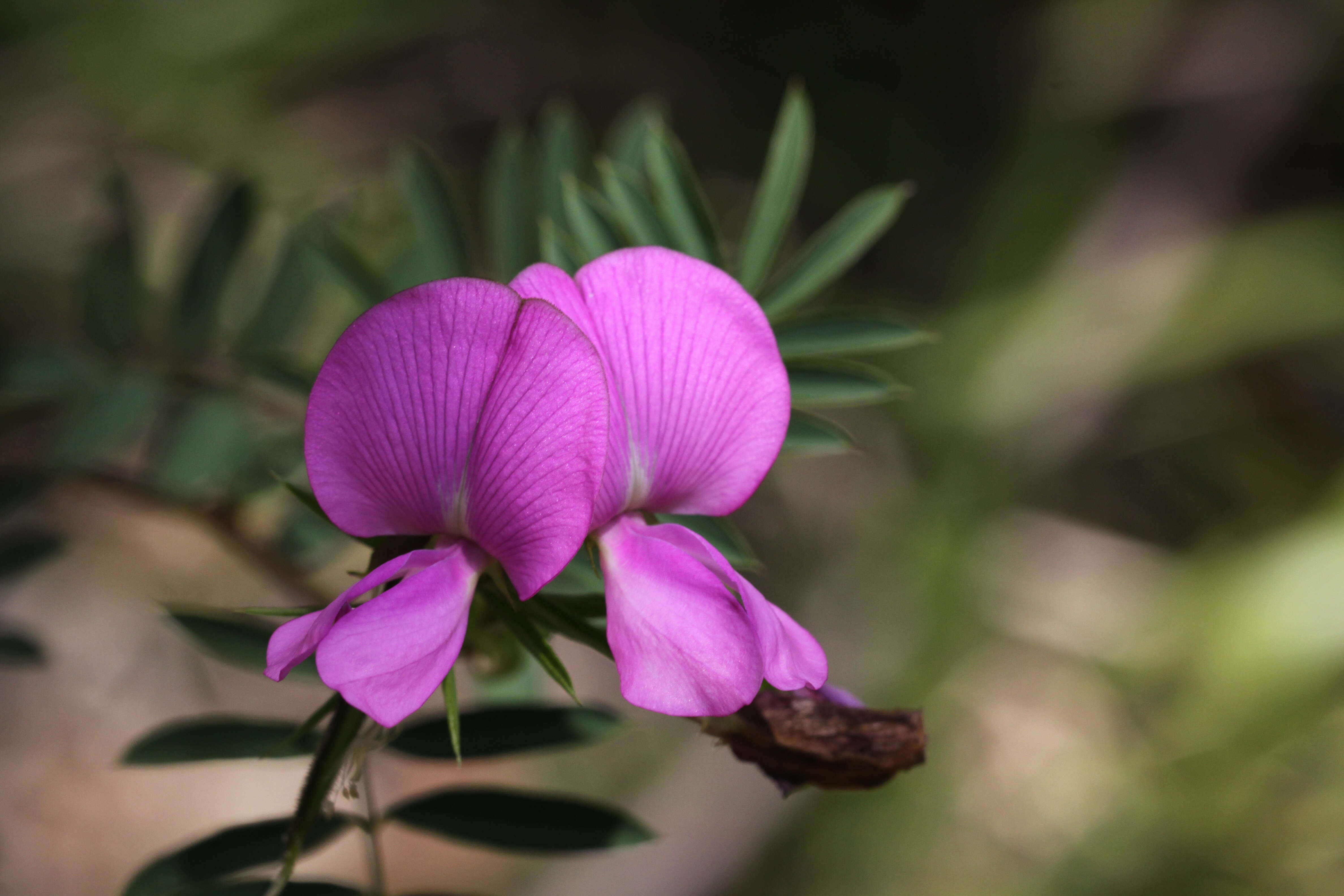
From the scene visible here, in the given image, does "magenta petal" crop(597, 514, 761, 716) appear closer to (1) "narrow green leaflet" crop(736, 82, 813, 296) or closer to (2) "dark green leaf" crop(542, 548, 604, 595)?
(2) "dark green leaf" crop(542, 548, 604, 595)

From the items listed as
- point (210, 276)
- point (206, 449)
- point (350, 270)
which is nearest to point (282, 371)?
point (350, 270)

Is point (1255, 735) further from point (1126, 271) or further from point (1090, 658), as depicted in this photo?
point (1126, 271)

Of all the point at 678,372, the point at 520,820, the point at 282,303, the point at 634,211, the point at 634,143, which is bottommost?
the point at 520,820

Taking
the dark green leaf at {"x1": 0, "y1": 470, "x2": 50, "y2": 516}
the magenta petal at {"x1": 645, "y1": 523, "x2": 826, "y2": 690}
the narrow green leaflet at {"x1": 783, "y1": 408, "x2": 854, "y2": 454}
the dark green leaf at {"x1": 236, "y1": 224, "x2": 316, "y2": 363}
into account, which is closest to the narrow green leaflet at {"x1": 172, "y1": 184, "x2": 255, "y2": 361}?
the dark green leaf at {"x1": 236, "y1": 224, "x2": 316, "y2": 363}

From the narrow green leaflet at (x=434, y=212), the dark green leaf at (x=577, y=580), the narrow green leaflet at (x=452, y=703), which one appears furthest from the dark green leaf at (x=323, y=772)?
the narrow green leaflet at (x=434, y=212)

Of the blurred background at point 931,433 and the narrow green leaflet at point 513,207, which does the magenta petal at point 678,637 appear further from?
the blurred background at point 931,433

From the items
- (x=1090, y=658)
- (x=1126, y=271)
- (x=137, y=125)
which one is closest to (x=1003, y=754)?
(x=1090, y=658)

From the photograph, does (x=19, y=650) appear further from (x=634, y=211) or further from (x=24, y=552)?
(x=634, y=211)
